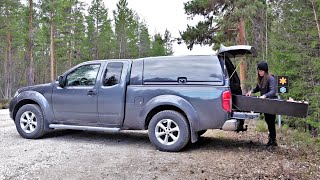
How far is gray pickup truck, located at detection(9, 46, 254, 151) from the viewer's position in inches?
234

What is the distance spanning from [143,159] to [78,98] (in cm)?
245

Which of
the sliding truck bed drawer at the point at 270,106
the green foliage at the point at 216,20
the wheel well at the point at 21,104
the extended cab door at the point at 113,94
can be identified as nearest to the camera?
the sliding truck bed drawer at the point at 270,106

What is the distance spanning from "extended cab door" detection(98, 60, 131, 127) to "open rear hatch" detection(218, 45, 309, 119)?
Result: 6.99 ft

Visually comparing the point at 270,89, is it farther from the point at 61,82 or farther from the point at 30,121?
the point at 30,121

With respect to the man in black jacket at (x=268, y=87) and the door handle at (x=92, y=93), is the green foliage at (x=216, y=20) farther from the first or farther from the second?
the door handle at (x=92, y=93)

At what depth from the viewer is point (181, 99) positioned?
6.04 metres

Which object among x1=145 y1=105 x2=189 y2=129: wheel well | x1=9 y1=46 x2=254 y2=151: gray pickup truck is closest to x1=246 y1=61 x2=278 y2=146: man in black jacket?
x1=9 y1=46 x2=254 y2=151: gray pickup truck

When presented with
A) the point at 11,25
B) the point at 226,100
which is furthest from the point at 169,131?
the point at 11,25

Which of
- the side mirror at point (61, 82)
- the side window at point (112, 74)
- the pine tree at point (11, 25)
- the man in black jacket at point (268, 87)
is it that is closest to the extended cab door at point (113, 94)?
the side window at point (112, 74)

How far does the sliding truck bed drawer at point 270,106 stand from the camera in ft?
19.0

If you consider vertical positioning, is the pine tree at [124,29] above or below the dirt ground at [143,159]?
above

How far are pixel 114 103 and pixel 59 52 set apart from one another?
37883 mm

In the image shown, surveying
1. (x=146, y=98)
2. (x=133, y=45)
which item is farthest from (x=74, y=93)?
(x=133, y=45)

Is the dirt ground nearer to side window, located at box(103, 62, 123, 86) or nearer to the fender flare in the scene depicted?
the fender flare
